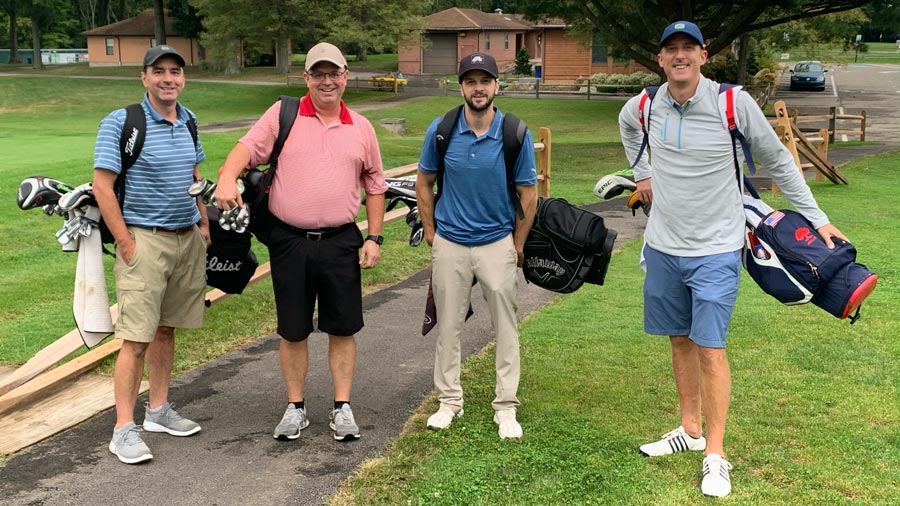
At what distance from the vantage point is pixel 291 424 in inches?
191

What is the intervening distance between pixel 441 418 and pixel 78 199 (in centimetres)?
222

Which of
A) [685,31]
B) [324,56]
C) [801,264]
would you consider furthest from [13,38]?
[801,264]

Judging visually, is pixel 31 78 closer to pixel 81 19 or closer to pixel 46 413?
pixel 81 19

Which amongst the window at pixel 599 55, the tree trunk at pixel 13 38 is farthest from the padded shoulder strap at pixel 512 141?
the tree trunk at pixel 13 38

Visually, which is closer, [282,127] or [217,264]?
[282,127]

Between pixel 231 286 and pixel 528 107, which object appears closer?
pixel 231 286

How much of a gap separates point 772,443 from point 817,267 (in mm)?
1063

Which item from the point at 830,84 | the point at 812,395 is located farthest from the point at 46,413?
the point at 830,84

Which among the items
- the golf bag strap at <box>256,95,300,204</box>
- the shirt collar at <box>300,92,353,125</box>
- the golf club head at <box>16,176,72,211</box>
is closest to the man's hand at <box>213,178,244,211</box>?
the golf bag strap at <box>256,95,300,204</box>

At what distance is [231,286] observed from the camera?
5539 mm

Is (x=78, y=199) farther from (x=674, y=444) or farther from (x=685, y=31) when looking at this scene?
(x=674, y=444)

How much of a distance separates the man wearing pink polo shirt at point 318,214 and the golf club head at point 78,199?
746mm

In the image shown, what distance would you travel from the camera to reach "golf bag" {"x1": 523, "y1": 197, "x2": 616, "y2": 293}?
201 inches

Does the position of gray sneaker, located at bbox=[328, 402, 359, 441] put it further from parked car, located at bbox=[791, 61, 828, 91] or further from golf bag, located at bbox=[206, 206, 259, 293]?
parked car, located at bbox=[791, 61, 828, 91]
